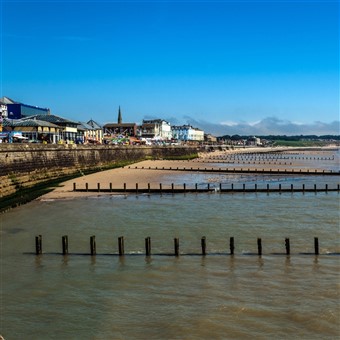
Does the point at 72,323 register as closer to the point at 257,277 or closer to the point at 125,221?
the point at 257,277

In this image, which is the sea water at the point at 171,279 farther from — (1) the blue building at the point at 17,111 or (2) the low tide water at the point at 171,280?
(1) the blue building at the point at 17,111

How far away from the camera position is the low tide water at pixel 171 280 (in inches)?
581

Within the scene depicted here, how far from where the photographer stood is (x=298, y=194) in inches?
1868

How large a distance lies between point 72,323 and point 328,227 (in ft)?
63.0

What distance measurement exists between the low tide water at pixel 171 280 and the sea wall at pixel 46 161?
44.5ft

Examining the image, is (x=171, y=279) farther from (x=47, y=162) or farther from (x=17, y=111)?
(x=17, y=111)

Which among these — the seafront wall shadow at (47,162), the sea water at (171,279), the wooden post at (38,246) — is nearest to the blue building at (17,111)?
the seafront wall shadow at (47,162)

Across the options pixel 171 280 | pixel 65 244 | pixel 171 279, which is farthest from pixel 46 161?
pixel 171 280

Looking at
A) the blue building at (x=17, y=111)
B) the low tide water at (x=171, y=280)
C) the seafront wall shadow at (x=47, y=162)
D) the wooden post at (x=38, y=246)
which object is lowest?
the low tide water at (x=171, y=280)

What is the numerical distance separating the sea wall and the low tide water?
1357 cm

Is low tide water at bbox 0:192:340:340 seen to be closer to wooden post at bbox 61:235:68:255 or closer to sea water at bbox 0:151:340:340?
sea water at bbox 0:151:340:340

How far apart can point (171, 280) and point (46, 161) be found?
43167 mm

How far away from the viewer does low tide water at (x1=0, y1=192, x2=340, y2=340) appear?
1475cm

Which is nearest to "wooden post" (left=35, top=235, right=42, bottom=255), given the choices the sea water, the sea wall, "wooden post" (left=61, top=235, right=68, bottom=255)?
the sea water
